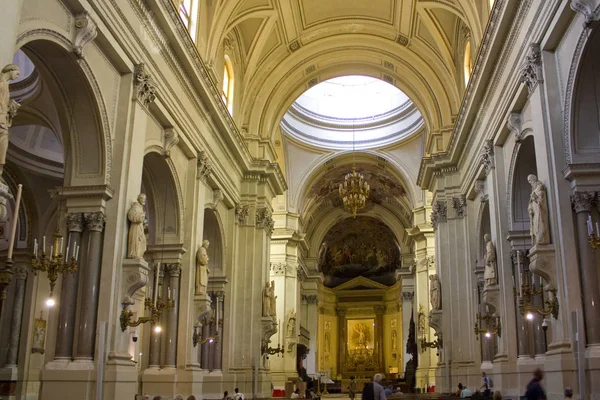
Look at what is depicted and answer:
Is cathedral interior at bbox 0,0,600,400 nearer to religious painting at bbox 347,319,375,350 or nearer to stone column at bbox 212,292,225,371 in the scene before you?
stone column at bbox 212,292,225,371

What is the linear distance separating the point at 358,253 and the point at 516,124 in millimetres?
32236

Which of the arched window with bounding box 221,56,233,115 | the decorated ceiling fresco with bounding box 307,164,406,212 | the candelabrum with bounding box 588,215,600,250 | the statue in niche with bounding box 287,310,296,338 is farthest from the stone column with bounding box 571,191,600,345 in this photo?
the decorated ceiling fresco with bounding box 307,164,406,212

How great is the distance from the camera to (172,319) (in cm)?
1391

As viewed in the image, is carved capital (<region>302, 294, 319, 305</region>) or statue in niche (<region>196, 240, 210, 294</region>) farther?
carved capital (<region>302, 294, 319, 305</region>)

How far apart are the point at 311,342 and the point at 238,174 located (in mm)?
20175

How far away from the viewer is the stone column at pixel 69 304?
9820 millimetres

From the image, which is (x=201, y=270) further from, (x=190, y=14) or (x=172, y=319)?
(x=190, y=14)

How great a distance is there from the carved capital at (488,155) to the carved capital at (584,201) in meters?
5.06

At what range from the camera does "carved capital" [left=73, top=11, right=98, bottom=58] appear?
366 inches

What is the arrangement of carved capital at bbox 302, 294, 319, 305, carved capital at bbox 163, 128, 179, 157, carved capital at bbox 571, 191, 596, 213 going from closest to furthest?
carved capital at bbox 571, 191, 596, 213, carved capital at bbox 163, 128, 179, 157, carved capital at bbox 302, 294, 319, 305

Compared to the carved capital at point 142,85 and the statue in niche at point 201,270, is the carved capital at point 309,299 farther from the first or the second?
the carved capital at point 142,85

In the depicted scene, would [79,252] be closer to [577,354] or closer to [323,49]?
[577,354]

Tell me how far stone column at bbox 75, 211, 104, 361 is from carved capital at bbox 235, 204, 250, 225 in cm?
946

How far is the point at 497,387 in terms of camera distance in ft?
44.1
